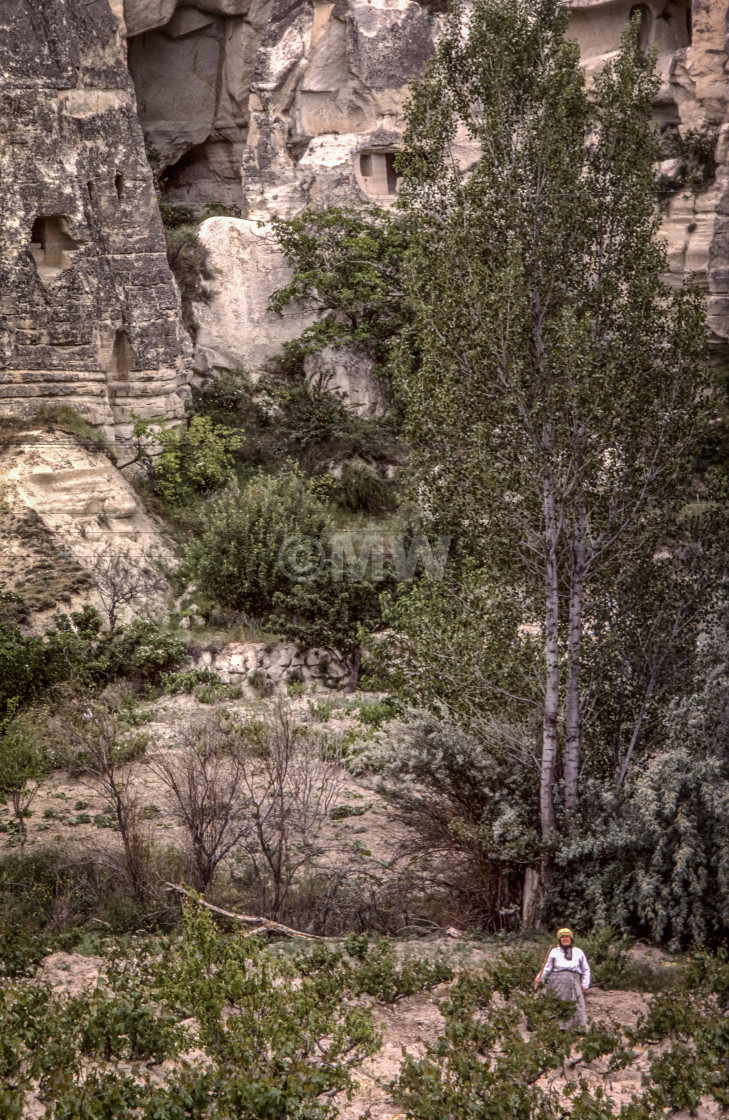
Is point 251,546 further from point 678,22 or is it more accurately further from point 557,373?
point 678,22

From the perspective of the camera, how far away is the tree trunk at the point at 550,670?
9922 millimetres

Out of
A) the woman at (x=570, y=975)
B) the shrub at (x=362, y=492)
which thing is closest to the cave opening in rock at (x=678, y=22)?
the shrub at (x=362, y=492)

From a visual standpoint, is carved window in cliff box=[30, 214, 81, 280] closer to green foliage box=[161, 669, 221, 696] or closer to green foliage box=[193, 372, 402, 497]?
green foliage box=[193, 372, 402, 497]

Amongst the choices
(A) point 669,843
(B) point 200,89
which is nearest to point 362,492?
(B) point 200,89

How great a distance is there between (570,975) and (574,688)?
9.63ft

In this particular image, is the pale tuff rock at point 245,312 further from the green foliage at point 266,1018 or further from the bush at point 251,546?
the green foliage at point 266,1018

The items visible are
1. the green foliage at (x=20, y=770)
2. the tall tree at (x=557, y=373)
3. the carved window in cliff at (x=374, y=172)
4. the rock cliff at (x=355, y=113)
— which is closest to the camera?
the tall tree at (x=557, y=373)

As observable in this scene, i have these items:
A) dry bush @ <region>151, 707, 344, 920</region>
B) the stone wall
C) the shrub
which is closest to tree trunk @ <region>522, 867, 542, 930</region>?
dry bush @ <region>151, 707, 344, 920</region>

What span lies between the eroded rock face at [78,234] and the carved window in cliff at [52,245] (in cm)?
2

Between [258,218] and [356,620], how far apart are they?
9126 millimetres

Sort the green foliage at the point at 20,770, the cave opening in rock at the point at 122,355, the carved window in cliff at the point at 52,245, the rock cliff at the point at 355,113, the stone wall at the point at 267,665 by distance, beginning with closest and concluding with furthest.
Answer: the green foliage at the point at 20,770
the stone wall at the point at 267,665
the carved window in cliff at the point at 52,245
the cave opening in rock at the point at 122,355
the rock cliff at the point at 355,113

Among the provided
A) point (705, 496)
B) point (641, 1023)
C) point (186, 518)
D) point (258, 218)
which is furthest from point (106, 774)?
point (258, 218)

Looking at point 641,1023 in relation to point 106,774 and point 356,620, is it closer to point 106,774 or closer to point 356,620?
point 106,774

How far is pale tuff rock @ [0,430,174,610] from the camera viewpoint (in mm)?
16156
